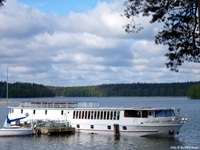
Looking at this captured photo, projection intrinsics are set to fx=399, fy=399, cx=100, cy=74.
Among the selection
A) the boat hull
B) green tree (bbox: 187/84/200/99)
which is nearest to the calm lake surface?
the boat hull

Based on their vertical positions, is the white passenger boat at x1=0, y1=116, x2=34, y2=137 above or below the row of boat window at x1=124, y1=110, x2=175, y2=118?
below

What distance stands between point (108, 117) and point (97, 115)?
159cm

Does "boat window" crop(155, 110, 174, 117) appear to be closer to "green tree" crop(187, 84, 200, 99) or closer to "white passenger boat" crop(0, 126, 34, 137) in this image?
"white passenger boat" crop(0, 126, 34, 137)

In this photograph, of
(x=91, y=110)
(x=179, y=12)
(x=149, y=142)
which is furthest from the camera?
(x=91, y=110)

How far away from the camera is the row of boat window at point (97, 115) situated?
4958 centimetres

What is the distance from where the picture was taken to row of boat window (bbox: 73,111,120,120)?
49.6 metres

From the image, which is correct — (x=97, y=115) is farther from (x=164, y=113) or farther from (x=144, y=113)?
(x=164, y=113)

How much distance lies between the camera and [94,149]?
40.2 m

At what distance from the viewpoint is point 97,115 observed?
168 ft

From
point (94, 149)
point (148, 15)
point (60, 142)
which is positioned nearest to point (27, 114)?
point (60, 142)

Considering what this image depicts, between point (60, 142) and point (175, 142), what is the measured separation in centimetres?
1292

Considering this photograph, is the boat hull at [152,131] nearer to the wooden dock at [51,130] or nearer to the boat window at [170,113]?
the boat window at [170,113]

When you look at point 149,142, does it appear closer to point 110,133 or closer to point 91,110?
point 110,133

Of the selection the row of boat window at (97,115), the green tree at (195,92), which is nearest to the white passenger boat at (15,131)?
the row of boat window at (97,115)
